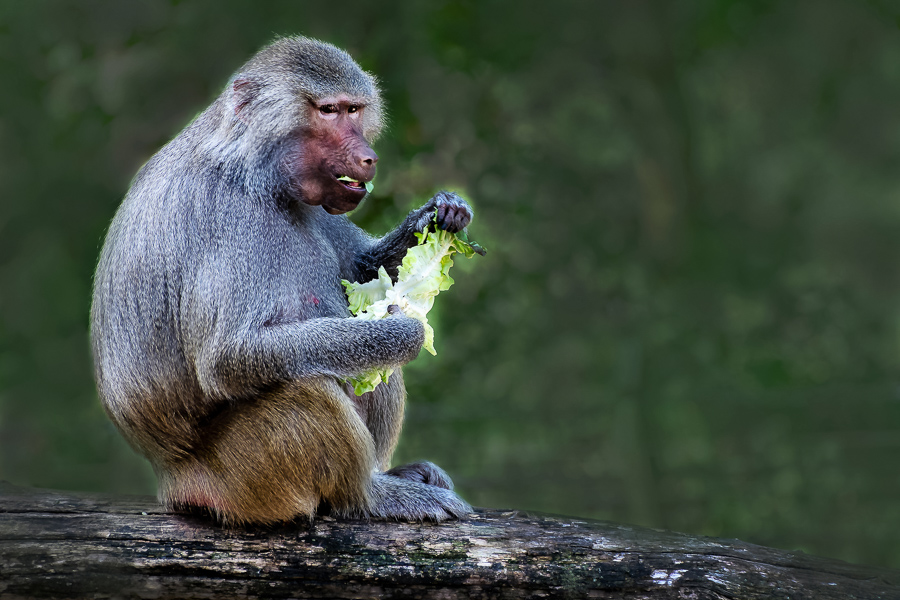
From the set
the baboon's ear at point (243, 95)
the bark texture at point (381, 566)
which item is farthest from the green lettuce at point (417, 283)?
the baboon's ear at point (243, 95)

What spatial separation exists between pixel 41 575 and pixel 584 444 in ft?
22.5

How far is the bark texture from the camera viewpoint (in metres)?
3.67

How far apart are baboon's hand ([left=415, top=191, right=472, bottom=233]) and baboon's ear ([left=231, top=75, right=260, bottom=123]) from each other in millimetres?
1082

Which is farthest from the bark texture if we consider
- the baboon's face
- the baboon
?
the baboon's face

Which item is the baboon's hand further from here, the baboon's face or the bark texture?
the bark texture

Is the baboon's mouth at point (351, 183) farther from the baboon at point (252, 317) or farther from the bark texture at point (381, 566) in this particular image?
the bark texture at point (381, 566)

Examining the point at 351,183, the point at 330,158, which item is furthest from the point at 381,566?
the point at 330,158

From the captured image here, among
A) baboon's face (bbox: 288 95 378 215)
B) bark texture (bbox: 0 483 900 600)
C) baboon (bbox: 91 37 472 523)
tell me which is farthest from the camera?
baboon's face (bbox: 288 95 378 215)

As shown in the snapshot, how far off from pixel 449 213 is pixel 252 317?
4.00 ft

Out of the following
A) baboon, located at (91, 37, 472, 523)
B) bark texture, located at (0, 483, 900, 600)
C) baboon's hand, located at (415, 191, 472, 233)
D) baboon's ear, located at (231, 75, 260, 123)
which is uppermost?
baboon's ear, located at (231, 75, 260, 123)

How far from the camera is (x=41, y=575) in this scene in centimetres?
366

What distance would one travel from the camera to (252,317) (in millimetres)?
3773

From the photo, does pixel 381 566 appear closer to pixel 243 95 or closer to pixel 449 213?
pixel 449 213

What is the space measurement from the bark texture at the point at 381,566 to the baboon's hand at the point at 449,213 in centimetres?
159
